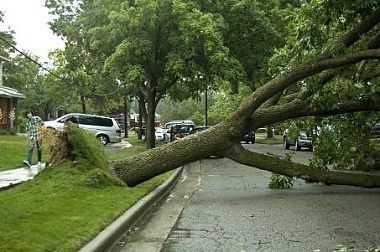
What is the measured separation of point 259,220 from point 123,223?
227cm

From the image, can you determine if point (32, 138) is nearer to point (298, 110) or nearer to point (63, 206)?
point (63, 206)

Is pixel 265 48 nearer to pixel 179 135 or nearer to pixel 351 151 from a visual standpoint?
pixel 179 135

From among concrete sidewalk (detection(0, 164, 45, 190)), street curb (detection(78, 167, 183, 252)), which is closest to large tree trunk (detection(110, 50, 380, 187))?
street curb (detection(78, 167, 183, 252))

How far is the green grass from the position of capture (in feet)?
19.6

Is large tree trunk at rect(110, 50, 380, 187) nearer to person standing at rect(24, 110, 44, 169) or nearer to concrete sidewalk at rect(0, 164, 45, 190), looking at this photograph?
concrete sidewalk at rect(0, 164, 45, 190)

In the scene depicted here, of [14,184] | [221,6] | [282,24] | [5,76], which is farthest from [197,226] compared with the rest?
[5,76]

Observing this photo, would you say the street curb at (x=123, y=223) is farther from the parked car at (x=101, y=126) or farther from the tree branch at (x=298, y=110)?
the parked car at (x=101, y=126)

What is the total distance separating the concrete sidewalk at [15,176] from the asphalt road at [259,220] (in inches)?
135

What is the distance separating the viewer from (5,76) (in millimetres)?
53156

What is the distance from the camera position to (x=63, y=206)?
27.1 feet

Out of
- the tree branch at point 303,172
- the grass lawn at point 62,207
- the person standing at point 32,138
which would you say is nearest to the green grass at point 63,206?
the grass lawn at point 62,207

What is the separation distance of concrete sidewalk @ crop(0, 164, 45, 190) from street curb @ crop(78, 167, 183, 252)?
3.05 meters

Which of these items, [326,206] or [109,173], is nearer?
[326,206]

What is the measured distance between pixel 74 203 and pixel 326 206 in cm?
459
